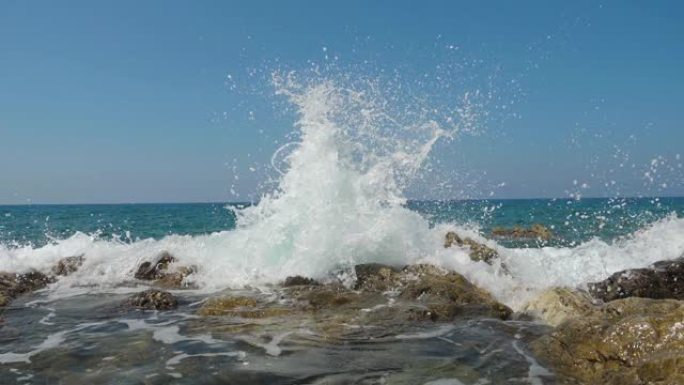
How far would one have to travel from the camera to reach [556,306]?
7930 mm

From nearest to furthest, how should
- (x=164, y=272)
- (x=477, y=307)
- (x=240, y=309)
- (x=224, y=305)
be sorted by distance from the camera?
1. (x=477, y=307)
2. (x=240, y=309)
3. (x=224, y=305)
4. (x=164, y=272)

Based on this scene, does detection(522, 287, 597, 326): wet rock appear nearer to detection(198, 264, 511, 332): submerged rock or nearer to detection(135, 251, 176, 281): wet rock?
detection(198, 264, 511, 332): submerged rock

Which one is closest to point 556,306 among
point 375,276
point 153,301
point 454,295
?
point 454,295

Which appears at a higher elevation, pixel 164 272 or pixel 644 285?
pixel 644 285

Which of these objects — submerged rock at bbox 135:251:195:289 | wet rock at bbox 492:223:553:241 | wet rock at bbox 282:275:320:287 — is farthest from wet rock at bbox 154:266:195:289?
wet rock at bbox 492:223:553:241

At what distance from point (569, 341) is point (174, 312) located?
577 centimetres

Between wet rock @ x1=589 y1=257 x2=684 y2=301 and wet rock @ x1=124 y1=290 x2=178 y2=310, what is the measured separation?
6.99 metres

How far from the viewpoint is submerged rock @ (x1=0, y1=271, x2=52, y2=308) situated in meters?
10.6

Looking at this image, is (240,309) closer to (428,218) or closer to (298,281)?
(298,281)

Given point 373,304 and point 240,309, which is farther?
point 373,304

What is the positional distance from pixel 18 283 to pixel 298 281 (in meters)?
5.71

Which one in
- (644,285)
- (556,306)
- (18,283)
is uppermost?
(644,285)

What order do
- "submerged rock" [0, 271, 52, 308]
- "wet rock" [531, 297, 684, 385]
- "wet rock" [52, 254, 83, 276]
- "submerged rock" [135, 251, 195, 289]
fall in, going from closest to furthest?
1. "wet rock" [531, 297, 684, 385]
2. "submerged rock" [0, 271, 52, 308]
3. "submerged rock" [135, 251, 195, 289]
4. "wet rock" [52, 254, 83, 276]

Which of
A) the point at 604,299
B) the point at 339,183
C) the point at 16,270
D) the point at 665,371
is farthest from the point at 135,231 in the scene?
the point at 665,371
